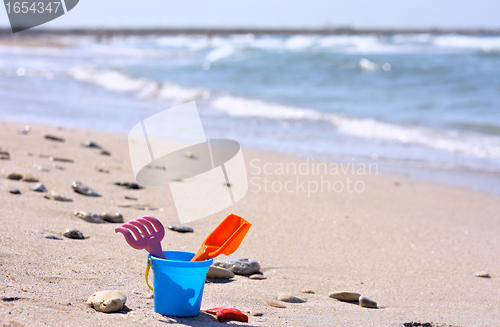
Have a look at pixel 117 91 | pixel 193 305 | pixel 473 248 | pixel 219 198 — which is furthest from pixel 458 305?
pixel 117 91

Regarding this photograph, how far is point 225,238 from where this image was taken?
2412 millimetres

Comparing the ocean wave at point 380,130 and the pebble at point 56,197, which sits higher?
the pebble at point 56,197

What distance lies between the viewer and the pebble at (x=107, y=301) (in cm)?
216

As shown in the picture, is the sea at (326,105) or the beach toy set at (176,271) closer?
the beach toy set at (176,271)

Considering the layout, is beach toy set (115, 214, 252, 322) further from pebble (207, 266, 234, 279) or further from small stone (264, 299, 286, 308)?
pebble (207, 266, 234, 279)

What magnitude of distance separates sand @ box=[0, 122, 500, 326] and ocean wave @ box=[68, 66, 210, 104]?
8.24 meters

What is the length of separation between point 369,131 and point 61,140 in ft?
18.1

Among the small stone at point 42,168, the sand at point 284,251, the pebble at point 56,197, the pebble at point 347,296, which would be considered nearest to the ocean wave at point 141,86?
the sand at point 284,251

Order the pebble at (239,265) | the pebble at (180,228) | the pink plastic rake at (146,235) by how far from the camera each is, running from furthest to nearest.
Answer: the pebble at (180,228), the pebble at (239,265), the pink plastic rake at (146,235)

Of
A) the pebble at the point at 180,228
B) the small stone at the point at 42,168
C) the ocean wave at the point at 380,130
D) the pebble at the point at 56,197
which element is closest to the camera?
the pebble at the point at 180,228

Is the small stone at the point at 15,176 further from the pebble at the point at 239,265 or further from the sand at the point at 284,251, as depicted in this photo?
the pebble at the point at 239,265

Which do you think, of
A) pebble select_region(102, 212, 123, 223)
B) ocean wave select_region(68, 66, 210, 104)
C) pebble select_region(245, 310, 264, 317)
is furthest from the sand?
ocean wave select_region(68, 66, 210, 104)

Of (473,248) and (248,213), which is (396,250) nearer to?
(473,248)

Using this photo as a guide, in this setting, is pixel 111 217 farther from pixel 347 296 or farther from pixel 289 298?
pixel 347 296
